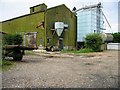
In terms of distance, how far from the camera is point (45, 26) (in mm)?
26969

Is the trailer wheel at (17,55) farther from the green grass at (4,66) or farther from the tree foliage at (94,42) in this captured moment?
the tree foliage at (94,42)

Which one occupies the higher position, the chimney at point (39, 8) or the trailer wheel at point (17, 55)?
the chimney at point (39, 8)

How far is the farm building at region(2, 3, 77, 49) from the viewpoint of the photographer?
2719 centimetres

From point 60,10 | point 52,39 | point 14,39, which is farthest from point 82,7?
point 14,39

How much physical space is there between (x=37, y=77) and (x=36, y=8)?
81.7ft

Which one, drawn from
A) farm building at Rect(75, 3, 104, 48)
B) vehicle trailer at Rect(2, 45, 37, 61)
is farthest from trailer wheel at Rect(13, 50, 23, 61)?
farm building at Rect(75, 3, 104, 48)

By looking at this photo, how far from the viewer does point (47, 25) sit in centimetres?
2720

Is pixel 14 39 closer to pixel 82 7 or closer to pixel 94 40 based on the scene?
pixel 94 40

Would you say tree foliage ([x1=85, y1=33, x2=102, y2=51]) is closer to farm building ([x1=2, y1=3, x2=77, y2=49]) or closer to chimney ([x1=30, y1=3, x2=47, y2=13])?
farm building ([x1=2, y1=3, x2=77, y2=49])

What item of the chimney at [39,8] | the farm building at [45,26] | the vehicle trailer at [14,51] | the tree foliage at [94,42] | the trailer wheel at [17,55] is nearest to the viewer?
the vehicle trailer at [14,51]

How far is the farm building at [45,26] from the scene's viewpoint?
2719 centimetres

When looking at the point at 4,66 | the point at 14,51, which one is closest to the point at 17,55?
the point at 14,51

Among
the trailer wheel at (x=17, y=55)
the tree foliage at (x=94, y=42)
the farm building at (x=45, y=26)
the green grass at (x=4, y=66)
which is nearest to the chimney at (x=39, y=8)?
the farm building at (x=45, y=26)

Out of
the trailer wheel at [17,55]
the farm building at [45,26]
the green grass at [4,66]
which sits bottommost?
the green grass at [4,66]
